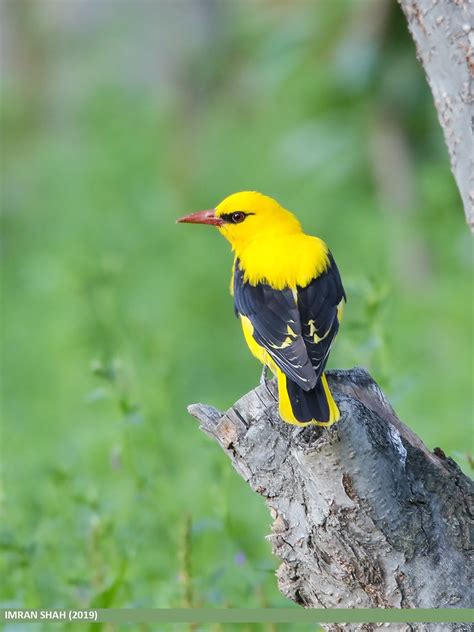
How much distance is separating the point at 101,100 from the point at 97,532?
10.1 meters

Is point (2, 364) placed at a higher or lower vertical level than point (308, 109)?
lower

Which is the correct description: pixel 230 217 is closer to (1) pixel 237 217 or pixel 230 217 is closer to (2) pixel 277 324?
(1) pixel 237 217

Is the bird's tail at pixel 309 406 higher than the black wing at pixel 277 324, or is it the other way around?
the black wing at pixel 277 324

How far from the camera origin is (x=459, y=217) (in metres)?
A: 6.21

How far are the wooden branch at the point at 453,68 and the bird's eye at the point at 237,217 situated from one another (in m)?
0.93

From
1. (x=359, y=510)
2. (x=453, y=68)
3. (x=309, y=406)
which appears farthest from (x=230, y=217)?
(x=359, y=510)

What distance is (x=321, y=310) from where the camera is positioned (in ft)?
10.4

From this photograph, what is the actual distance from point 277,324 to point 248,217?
75 centimetres

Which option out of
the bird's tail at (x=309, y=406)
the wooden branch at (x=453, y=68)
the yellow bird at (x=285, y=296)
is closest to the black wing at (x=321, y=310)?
the yellow bird at (x=285, y=296)

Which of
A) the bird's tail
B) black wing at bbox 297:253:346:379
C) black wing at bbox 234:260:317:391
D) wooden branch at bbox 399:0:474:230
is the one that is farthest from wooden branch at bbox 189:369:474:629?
wooden branch at bbox 399:0:474:230

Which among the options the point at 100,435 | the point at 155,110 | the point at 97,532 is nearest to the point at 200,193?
the point at 155,110

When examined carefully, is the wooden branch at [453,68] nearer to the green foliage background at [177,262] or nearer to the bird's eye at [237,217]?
the green foliage background at [177,262]

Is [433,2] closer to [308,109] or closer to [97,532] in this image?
[97,532]

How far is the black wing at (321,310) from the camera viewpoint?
3.04 metres
